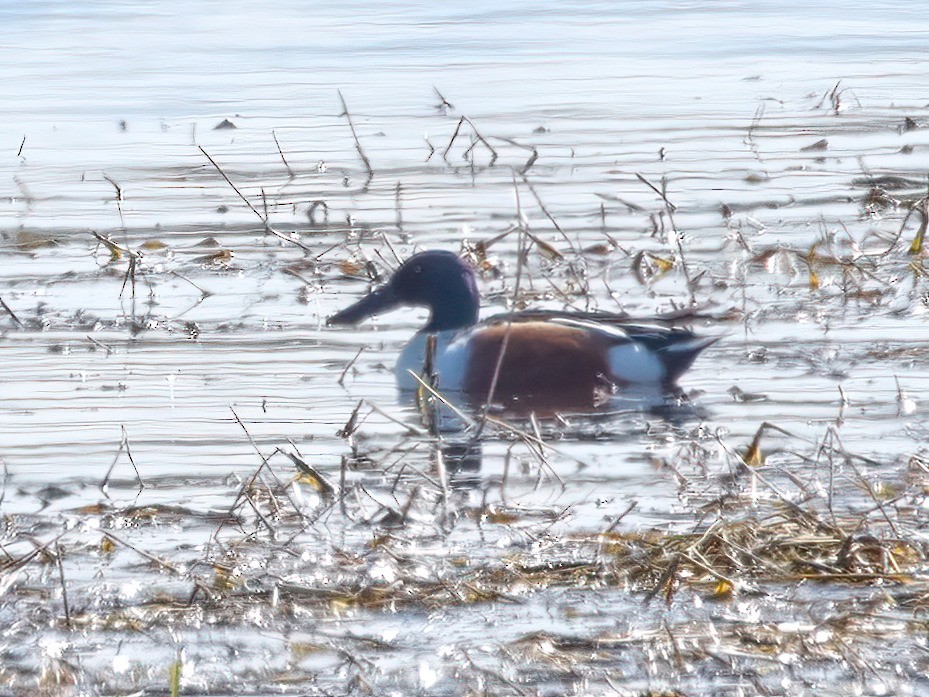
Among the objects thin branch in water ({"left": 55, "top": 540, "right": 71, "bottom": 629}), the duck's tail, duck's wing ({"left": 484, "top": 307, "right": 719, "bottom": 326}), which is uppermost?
thin branch in water ({"left": 55, "top": 540, "right": 71, "bottom": 629})

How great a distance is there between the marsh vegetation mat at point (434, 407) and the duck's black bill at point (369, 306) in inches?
3.9

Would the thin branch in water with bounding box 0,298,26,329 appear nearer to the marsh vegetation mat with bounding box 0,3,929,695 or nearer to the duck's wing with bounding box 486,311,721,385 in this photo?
the marsh vegetation mat with bounding box 0,3,929,695

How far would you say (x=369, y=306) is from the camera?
23.2 feet

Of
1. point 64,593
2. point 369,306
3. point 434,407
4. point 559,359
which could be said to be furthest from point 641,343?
point 64,593

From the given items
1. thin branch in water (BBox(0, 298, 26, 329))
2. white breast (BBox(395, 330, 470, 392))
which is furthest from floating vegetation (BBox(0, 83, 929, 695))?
white breast (BBox(395, 330, 470, 392))

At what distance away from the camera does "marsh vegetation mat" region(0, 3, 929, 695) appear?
386 centimetres

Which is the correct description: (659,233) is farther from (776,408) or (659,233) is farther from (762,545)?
(762,545)

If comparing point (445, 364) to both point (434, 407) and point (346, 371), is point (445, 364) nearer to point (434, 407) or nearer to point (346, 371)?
point (346, 371)

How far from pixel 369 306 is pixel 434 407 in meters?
1.40

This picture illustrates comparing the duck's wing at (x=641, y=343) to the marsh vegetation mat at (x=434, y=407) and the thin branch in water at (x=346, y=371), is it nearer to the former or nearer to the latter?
the marsh vegetation mat at (x=434, y=407)

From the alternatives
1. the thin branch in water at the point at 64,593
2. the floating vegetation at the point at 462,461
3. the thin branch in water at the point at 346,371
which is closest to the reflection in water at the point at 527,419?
the floating vegetation at the point at 462,461

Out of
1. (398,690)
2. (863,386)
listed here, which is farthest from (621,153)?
(398,690)

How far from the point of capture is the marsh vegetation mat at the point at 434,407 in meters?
3.86

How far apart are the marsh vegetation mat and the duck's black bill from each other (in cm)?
10
